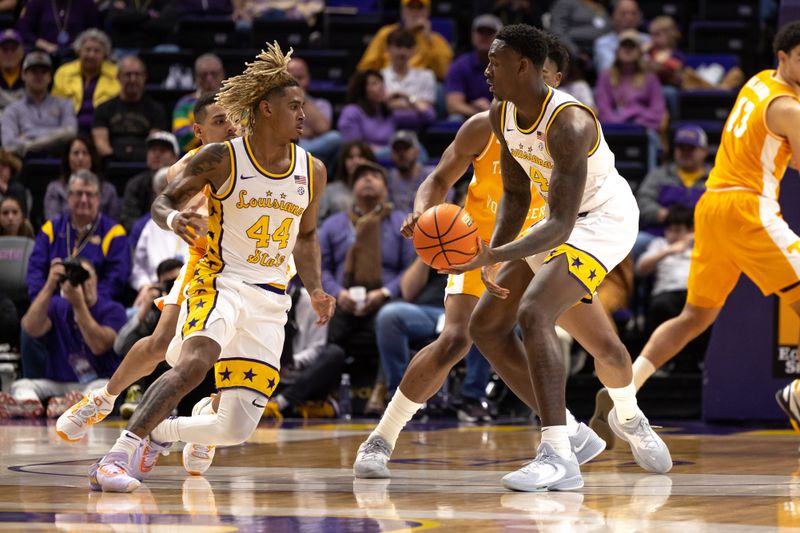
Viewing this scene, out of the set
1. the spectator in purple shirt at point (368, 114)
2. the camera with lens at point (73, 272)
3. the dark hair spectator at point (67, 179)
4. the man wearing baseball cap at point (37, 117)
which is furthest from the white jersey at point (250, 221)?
the man wearing baseball cap at point (37, 117)

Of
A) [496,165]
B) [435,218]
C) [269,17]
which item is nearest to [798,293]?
[496,165]

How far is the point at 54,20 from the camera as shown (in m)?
15.0

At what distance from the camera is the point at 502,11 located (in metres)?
14.2

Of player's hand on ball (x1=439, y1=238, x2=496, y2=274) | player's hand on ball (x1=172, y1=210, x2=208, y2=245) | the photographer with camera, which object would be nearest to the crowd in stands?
the photographer with camera

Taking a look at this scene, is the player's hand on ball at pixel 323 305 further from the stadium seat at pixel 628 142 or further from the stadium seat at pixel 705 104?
the stadium seat at pixel 705 104

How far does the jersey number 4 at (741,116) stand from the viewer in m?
7.37

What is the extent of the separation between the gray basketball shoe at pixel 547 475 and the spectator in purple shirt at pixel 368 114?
7.27 metres

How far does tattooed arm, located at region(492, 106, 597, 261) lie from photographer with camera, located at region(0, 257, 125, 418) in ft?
18.1

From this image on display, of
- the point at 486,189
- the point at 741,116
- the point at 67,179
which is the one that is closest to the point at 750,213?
the point at 741,116

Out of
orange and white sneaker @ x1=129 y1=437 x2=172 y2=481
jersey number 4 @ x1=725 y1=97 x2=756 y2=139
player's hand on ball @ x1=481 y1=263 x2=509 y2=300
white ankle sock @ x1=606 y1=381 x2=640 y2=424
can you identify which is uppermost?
jersey number 4 @ x1=725 y1=97 x2=756 y2=139

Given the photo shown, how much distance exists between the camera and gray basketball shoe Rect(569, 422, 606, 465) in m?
6.22

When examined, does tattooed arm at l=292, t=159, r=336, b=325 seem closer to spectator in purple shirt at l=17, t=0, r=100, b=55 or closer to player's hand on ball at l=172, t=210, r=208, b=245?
player's hand on ball at l=172, t=210, r=208, b=245

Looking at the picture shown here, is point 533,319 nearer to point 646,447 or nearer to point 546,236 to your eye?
point 546,236

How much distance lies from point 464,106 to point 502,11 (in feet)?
4.95
